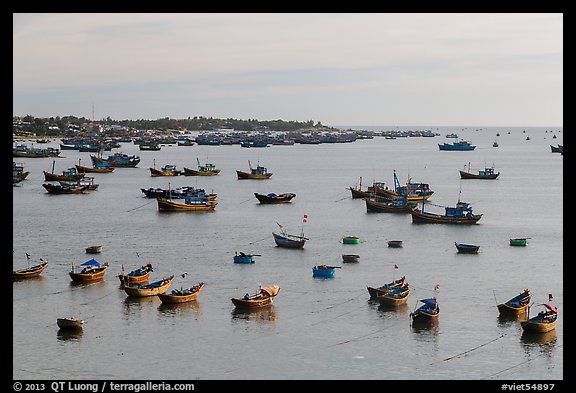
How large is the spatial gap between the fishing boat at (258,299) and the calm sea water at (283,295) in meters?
0.35

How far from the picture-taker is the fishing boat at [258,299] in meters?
23.4

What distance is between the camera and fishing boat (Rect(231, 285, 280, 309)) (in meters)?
23.4

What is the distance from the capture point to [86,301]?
970 inches

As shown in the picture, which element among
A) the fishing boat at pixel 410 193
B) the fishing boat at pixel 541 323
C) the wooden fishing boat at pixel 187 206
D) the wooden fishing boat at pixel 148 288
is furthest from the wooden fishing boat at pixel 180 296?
the fishing boat at pixel 410 193

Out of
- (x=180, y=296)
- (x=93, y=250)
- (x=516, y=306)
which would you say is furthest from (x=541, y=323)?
(x=93, y=250)

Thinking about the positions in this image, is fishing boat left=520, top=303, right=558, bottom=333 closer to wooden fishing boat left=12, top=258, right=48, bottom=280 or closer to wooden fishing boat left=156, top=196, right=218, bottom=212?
wooden fishing boat left=12, top=258, right=48, bottom=280

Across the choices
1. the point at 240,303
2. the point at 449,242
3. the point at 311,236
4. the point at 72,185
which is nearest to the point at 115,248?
the point at 311,236

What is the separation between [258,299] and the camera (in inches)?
929

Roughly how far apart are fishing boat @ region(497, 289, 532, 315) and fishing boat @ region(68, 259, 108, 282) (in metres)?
13.6

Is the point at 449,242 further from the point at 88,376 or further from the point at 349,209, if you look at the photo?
the point at 88,376

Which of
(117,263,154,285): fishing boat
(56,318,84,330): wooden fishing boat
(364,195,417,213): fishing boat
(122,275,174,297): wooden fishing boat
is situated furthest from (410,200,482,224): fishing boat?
(56,318,84,330): wooden fishing boat

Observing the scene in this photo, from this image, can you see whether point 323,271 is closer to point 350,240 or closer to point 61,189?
point 350,240

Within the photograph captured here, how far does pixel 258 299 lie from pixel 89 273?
22.9ft
